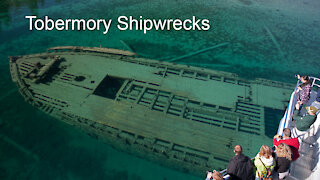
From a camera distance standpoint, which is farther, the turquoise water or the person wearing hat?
the turquoise water

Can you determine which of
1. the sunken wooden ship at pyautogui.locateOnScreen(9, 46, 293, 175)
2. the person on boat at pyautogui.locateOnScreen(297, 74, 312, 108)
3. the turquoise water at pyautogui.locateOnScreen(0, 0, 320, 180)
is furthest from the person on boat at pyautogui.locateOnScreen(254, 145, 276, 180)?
the turquoise water at pyautogui.locateOnScreen(0, 0, 320, 180)

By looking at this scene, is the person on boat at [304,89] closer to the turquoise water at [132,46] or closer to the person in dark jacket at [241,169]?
the person in dark jacket at [241,169]

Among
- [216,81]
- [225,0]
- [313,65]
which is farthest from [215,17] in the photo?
[216,81]

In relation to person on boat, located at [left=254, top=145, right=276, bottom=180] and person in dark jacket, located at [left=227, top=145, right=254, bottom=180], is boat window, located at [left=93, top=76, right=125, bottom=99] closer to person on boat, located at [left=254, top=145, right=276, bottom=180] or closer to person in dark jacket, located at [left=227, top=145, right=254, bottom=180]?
person in dark jacket, located at [left=227, top=145, right=254, bottom=180]

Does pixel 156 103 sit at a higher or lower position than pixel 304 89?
lower

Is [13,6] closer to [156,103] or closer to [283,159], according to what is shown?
[156,103]

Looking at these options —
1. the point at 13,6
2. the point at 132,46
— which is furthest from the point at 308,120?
the point at 13,6

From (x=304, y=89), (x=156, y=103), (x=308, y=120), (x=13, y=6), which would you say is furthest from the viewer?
(x=13, y=6)
